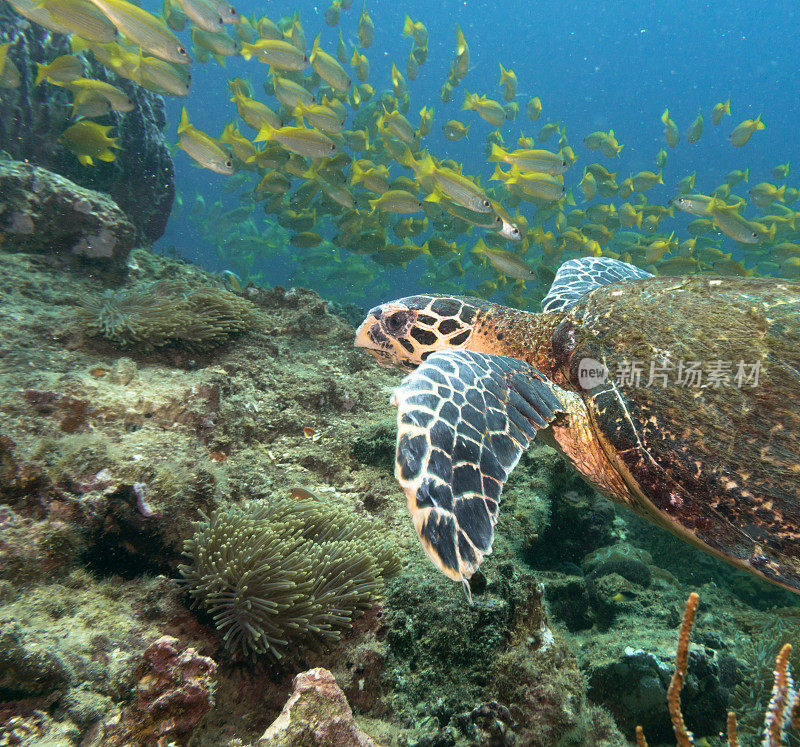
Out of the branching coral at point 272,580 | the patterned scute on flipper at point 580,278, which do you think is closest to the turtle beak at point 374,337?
the patterned scute on flipper at point 580,278

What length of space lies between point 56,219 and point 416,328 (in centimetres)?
418

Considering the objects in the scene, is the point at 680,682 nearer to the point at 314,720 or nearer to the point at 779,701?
the point at 779,701

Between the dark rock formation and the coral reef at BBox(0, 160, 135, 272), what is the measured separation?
177 cm

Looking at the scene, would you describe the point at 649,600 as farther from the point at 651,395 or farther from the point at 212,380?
the point at 212,380

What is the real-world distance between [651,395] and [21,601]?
292 centimetres

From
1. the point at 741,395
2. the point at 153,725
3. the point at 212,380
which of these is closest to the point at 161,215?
the point at 212,380

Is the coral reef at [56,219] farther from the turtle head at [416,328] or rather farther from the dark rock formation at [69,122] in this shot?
the turtle head at [416,328]

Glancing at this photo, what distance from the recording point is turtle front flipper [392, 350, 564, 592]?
1446 millimetres

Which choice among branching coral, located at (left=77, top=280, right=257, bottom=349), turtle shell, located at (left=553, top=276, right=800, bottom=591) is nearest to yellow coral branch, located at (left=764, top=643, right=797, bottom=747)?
turtle shell, located at (left=553, top=276, right=800, bottom=591)

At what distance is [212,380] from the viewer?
9.53ft

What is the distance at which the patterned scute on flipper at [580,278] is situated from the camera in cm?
325

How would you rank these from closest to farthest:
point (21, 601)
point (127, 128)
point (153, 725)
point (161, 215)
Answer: point (153, 725), point (21, 601), point (127, 128), point (161, 215)

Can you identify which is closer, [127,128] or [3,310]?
[3,310]

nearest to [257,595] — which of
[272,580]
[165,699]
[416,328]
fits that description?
[272,580]
